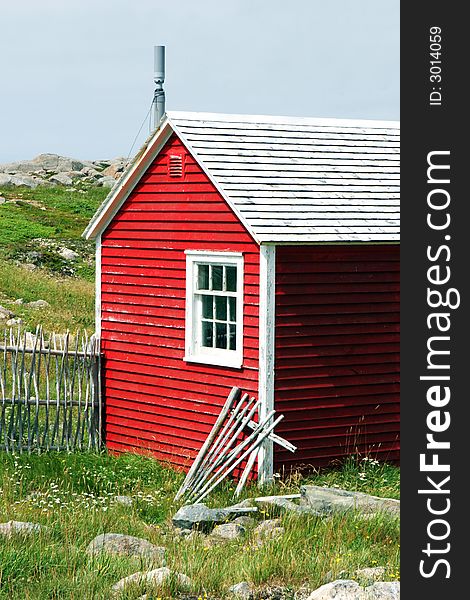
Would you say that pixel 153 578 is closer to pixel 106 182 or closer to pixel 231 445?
pixel 231 445

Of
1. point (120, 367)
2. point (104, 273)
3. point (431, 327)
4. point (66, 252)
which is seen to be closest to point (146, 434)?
point (120, 367)

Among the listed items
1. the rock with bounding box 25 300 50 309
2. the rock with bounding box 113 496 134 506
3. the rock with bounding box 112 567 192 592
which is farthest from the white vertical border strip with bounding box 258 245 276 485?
the rock with bounding box 25 300 50 309

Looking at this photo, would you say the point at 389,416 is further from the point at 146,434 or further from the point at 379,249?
the point at 146,434

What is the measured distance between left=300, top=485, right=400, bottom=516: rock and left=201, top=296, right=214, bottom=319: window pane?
3.72 meters

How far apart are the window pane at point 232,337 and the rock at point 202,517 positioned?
3.52 metres

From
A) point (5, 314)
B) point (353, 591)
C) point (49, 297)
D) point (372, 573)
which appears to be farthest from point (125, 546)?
point (49, 297)

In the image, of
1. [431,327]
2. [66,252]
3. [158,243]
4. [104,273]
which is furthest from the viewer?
[66,252]

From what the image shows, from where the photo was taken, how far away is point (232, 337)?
47.5 ft

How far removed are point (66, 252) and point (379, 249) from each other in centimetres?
2652

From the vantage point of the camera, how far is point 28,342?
23.3m

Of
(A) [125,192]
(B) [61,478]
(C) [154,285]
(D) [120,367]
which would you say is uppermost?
(A) [125,192]

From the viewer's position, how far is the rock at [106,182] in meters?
59.8

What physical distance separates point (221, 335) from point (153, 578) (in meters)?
6.69

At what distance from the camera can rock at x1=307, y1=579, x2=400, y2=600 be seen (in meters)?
7.84
